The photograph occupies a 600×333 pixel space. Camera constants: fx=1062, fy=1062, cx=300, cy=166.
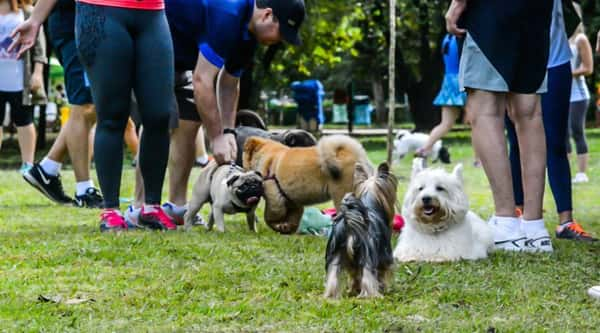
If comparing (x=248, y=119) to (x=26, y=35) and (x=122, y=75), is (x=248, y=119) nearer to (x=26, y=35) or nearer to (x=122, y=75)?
(x=122, y=75)

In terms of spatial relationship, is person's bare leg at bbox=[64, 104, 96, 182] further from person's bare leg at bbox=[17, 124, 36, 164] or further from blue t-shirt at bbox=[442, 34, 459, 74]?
blue t-shirt at bbox=[442, 34, 459, 74]

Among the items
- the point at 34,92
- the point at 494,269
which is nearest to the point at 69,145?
the point at 34,92

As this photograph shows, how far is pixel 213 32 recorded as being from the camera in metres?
6.31

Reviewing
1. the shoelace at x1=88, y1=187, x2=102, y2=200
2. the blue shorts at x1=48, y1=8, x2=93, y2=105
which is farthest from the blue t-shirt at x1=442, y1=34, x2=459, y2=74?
the blue shorts at x1=48, y1=8, x2=93, y2=105

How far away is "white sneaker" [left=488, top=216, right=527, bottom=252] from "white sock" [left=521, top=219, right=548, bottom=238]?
0.03 m

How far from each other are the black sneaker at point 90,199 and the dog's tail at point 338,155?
2.71 meters

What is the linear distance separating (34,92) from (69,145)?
105cm

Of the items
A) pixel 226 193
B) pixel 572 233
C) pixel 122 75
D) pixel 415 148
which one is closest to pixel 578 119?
pixel 415 148

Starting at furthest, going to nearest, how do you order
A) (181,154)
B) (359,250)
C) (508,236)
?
(181,154)
(508,236)
(359,250)

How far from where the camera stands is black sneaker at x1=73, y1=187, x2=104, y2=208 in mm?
8930

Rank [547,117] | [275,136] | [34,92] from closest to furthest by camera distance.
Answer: [547,117] → [275,136] → [34,92]

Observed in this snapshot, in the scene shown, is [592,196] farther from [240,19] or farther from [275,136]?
[240,19]

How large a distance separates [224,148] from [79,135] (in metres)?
2.47

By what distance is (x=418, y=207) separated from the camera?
5.70 meters
